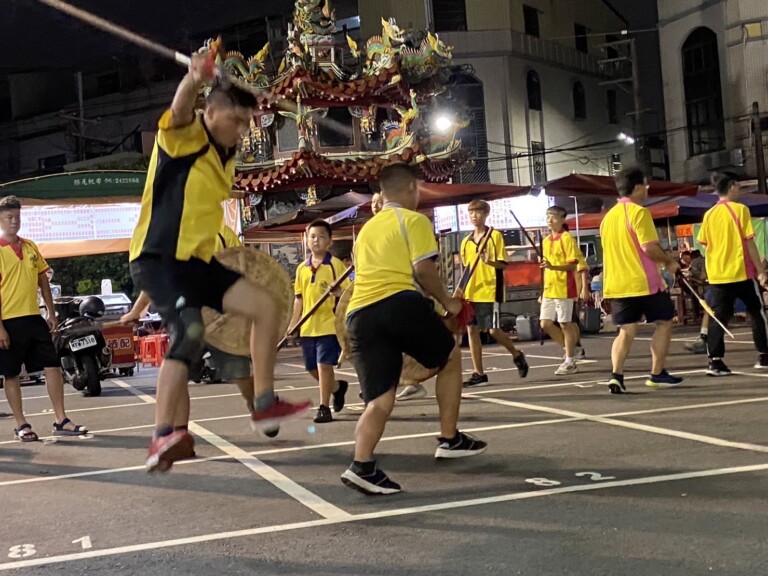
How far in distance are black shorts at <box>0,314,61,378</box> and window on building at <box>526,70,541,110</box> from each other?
33163 millimetres

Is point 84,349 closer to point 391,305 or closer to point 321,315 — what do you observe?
point 321,315

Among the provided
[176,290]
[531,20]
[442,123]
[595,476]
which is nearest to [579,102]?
[531,20]

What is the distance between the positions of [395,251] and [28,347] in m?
4.59

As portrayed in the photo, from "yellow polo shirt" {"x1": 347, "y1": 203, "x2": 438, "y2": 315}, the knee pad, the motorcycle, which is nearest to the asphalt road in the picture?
the knee pad

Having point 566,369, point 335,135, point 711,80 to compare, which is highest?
point 711,80

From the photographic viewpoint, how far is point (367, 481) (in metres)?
5.51

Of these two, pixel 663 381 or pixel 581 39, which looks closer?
pixel 663 381

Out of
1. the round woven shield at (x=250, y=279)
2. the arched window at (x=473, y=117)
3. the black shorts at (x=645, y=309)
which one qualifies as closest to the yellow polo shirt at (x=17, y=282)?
the round woven shield at (x=250, y=279)

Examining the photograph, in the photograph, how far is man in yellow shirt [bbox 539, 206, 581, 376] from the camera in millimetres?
12023

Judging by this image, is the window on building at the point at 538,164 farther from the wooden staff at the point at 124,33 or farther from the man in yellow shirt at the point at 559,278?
the wooden staff at the point at 124,33

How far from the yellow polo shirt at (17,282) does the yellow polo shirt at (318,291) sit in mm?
2374

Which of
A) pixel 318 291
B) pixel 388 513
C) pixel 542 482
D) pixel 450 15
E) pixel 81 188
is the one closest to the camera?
pixel 388 513

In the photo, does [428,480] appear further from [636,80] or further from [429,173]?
[636,80]

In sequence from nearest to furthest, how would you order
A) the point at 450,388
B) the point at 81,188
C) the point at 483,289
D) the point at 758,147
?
1. the point at 450,388
2. the point at 483,289
3. the point at 81,188
4. the point at 758,147
